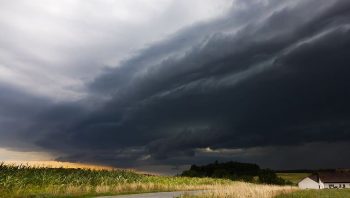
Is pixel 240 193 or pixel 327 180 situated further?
pixel 327 180

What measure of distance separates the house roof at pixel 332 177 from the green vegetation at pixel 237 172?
36.7 feet

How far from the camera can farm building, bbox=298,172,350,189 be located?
13807 cm

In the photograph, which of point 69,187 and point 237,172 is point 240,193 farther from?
point 237,172

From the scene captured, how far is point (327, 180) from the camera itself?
13975 centimetres

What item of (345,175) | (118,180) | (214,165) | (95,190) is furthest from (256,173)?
(95,190)

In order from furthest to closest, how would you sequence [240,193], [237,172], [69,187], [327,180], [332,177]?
[237,172]
[332,177]
[327,180]
[69,187]
[240,193]

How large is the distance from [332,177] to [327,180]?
2.32 m

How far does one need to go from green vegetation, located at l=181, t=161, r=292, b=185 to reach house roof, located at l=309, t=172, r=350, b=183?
11197 millimetres

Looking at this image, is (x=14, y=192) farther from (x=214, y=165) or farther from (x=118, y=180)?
(x=214, y=165)

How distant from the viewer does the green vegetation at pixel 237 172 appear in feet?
439

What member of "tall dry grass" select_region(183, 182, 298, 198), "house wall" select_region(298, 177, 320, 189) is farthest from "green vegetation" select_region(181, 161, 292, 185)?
"tall dry grass" select_region(183, 182, 298, 198)

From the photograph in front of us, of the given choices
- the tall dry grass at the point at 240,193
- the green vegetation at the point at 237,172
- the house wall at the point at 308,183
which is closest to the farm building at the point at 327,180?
the house wall at the point at 308,183

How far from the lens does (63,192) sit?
44594mm

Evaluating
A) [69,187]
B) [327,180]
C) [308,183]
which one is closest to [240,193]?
[69,187]
